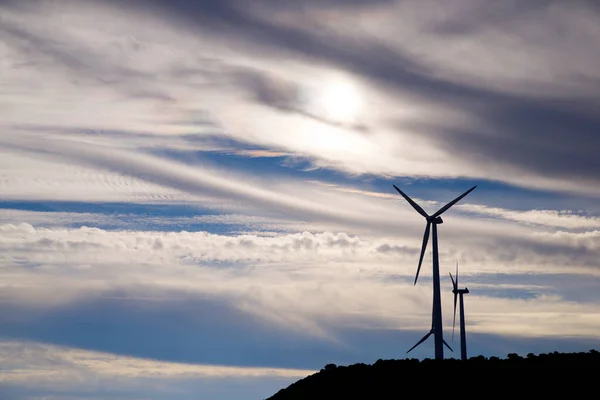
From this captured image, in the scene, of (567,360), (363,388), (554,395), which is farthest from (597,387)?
(363,388)

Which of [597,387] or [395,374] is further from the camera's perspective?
[395,374]

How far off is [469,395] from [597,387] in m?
22.6

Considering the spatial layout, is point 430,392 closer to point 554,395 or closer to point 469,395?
point 469,395

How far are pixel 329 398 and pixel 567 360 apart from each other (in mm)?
48575

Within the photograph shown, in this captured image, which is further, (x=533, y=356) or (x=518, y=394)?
(x=533, y=356)

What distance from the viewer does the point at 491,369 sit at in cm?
18538

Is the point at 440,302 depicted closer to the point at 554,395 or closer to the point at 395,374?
the point at 395,374

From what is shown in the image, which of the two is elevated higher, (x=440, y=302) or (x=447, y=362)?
(x=440, y=302)

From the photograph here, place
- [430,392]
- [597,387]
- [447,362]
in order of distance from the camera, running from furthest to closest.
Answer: [447,362]
[430,392]
[597,387]

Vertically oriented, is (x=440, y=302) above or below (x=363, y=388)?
above

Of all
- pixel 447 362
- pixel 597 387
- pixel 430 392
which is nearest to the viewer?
pixel 597 387

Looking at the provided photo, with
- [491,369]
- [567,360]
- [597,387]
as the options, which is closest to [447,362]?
[491,369]

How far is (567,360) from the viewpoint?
185m

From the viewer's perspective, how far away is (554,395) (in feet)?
541
